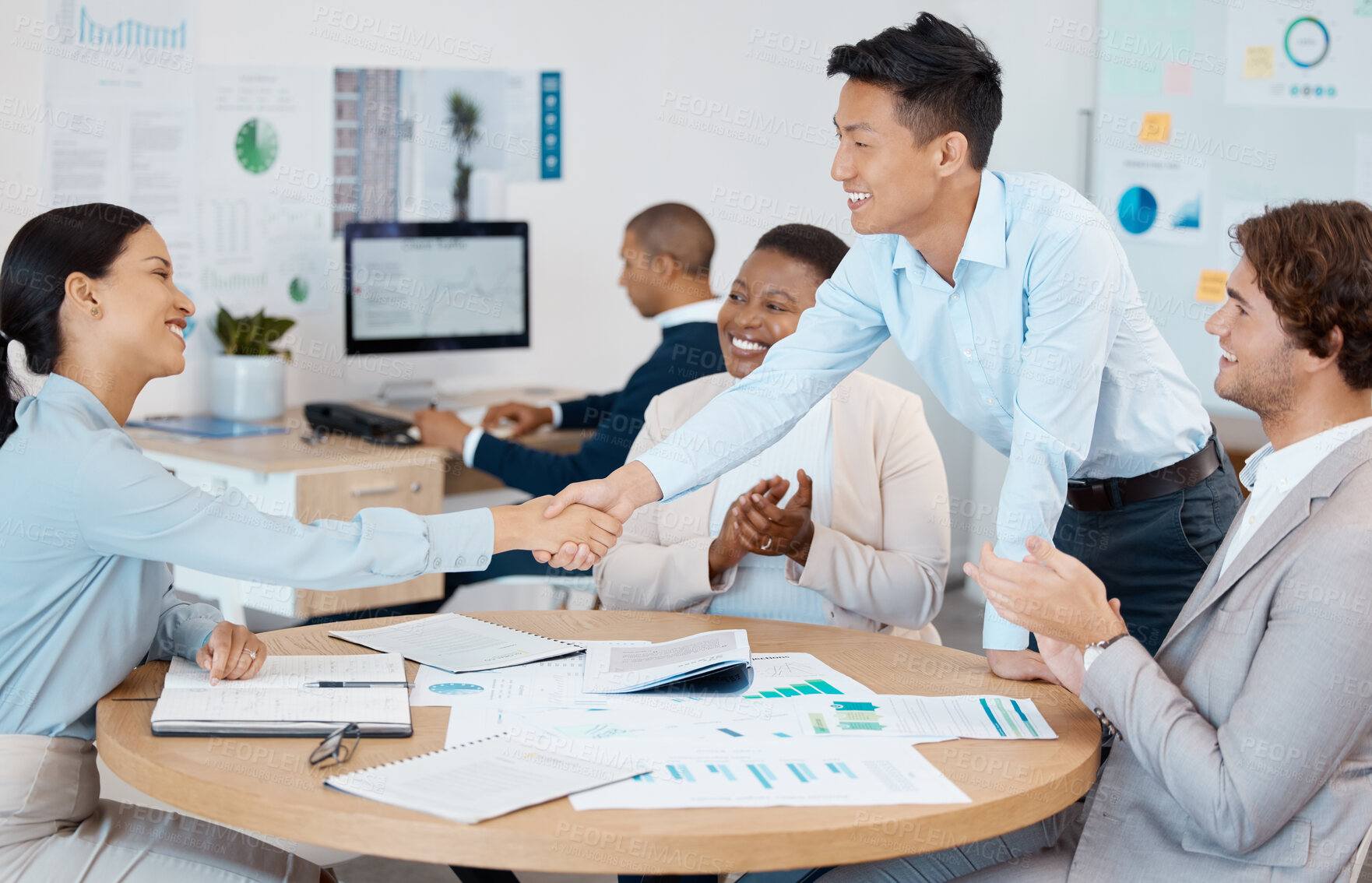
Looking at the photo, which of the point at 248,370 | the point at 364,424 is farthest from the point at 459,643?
the point at 248,370

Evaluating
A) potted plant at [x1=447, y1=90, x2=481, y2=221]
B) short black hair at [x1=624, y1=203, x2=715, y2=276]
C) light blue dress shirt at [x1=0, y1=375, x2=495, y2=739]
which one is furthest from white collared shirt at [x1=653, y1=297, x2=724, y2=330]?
light blue dress shirt at [x1=0, y1=375, x2=495, y2=739]

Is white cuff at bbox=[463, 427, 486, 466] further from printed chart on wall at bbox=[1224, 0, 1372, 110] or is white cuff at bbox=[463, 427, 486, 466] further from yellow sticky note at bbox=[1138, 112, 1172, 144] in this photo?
printed chart on wall at bbox=[1224, 0, 1372, 110]

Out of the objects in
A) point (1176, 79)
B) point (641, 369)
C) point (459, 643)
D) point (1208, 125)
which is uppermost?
point (1176, 79)

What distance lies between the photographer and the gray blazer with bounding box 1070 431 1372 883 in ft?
4.18

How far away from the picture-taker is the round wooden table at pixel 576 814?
1155 millimetres

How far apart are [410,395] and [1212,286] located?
8.37 feet

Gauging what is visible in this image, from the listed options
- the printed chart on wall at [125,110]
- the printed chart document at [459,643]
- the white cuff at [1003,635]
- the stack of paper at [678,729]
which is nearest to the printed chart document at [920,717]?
the stack of paper at [678,729]

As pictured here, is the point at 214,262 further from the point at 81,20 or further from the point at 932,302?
the point at 932,302

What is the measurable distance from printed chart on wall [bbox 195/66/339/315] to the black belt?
2.55m

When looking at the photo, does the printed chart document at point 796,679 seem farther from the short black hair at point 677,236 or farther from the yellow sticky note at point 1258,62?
the yellow sticky note at point 1258,62

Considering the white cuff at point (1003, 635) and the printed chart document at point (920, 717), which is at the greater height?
the white cuff at point (1003, 635)

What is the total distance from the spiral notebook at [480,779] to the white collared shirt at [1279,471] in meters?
0.78

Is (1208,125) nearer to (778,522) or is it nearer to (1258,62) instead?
(1258,62)

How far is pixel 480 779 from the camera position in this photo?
1.27 m
